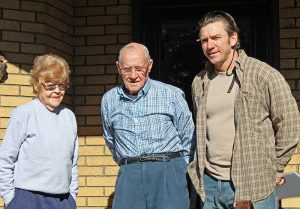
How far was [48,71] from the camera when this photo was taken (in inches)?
139

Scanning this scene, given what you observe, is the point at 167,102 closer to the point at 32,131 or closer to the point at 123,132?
the point at 123,132

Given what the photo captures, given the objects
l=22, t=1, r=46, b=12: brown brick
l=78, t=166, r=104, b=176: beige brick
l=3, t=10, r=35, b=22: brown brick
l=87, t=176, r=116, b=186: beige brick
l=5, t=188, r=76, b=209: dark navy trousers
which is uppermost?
l=22, t=1, r=46, b=12: brown brick

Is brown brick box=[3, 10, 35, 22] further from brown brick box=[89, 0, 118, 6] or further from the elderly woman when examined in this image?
the elderly woman

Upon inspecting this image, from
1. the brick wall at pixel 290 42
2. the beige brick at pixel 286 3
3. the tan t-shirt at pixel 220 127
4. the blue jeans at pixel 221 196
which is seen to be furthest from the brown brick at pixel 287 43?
the blue jeans at pixel 221 196

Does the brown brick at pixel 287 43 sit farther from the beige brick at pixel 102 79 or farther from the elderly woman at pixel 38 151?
the elderly woman at pixel 38 151

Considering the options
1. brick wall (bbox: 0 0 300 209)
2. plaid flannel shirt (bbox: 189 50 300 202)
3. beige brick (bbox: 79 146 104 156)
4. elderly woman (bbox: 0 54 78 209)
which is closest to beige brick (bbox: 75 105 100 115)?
brick wall (bbox: 0 0 300 209)

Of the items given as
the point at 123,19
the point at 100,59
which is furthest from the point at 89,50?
the point at 123,19

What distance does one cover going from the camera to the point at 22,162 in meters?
3.53

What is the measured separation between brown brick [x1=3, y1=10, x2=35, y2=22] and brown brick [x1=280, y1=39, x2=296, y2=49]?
2.06 metres

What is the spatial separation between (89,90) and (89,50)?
0.36 meters

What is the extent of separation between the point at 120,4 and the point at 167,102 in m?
2.06

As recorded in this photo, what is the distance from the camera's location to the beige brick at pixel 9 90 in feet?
16.3

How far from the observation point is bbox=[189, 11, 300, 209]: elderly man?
3348 mm

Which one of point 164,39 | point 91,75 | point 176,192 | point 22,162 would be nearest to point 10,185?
point 22,162
